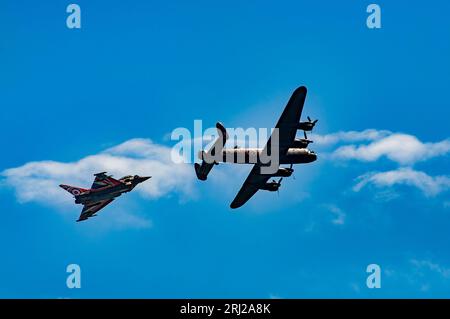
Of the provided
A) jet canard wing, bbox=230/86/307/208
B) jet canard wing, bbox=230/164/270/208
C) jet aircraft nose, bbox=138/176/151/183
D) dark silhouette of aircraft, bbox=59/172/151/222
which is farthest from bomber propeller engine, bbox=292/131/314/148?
dark silhouette of aircraft, bbox=59/172/151/222

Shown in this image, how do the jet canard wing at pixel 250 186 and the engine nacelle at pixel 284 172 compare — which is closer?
the engine nacelle at pixel 284 172

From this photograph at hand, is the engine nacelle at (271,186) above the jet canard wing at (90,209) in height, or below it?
above

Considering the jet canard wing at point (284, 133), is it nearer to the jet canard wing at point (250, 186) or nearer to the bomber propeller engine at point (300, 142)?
the jet canard wing at point (250, 186)

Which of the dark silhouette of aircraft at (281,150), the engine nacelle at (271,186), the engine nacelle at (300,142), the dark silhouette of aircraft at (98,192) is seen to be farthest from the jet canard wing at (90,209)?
the engine nacelle at (300,142)

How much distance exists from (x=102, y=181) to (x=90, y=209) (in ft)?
15.4

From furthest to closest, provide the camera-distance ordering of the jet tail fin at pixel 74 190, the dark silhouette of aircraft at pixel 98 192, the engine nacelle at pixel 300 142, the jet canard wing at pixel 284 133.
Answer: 1. the jet tail fin at pixel 74 190
2. the dark silhouette of aircraft at pixel 98 192
3. the engine nacelle at pixel 300 142
4. the jet canard wing at pixel 284 133

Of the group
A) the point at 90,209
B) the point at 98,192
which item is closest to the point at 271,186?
the point at 98,192

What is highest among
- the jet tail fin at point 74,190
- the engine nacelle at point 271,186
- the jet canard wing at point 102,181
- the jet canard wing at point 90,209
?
the jet canard wing at point 102,181

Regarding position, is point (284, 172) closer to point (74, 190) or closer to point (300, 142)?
point (300, 142)

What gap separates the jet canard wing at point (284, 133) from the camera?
61719 millimetres

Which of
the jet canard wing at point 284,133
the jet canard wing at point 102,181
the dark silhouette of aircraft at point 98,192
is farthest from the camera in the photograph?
the dark silhouette of aircraft at point 98,192

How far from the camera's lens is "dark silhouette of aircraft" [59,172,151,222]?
81.9 m
